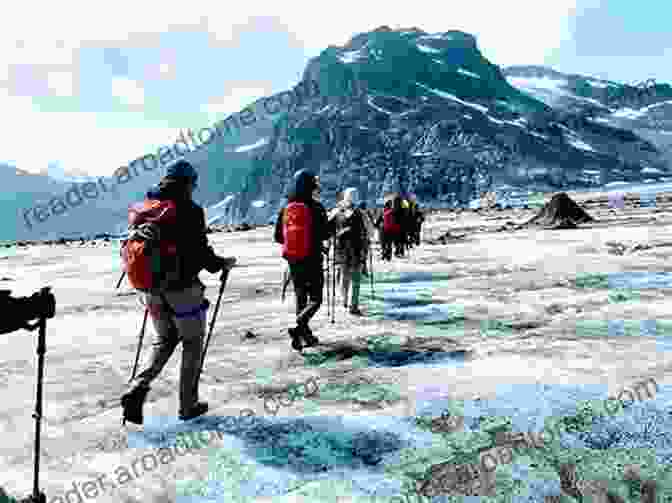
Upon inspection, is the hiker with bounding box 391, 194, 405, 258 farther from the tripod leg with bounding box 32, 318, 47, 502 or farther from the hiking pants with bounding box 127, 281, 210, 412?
the tripod leg with bounding box 32, 318, 47, 502

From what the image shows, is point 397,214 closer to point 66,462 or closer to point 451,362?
point 451,362

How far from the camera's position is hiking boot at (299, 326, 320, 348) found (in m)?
7.27

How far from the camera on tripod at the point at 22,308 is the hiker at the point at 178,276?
1.05 metres

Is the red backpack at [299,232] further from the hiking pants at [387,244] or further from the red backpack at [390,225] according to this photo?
the red backpack at [390,225]

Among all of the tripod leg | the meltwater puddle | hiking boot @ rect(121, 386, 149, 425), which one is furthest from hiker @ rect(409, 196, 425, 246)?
the tripod leg

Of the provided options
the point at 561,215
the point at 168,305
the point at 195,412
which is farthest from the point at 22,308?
the point at 561,215

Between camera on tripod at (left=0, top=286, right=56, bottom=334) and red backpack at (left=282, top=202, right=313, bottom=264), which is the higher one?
red backpack at (left=282, top=202, right=313, bottom=264)

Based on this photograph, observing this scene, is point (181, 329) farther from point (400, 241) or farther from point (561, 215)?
point (561, 215)

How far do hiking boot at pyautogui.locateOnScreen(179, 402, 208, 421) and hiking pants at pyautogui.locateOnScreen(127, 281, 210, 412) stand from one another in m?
0.14

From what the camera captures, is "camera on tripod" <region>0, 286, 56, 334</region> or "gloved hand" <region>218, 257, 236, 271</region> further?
"gloved hand" <region>218, 257, 236, 271</region>

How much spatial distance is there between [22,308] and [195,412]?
223 centimetres

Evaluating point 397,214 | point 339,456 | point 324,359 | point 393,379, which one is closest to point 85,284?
point 397,214

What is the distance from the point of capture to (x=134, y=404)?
190 inches

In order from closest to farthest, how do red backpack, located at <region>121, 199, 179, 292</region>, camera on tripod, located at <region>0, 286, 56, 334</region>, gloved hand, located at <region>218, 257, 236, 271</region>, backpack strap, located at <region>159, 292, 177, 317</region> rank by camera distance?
camera on tripod, located at <region>0, 286, 56, 334</region> → red backpack, located at <region>121, 199, 179, 292</region> → backpack strap, located at <region>159, 292, 177, 317</region> → gloved hand, located at <region>218, 257, 236, 271</region>
